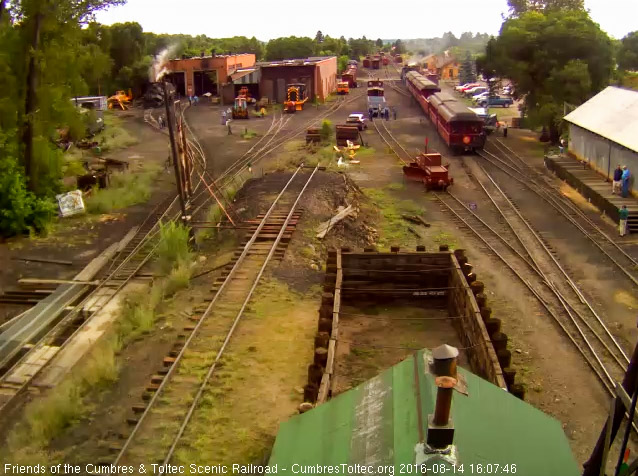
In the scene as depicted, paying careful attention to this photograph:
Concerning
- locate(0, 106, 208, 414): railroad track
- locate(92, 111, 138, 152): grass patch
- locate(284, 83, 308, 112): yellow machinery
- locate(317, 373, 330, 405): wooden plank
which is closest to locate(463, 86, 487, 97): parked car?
locate(284, 83, 308, 112): yellow machinery

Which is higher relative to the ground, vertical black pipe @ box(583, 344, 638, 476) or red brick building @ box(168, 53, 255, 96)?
red brick building @ box(168, 53, 255, 96)

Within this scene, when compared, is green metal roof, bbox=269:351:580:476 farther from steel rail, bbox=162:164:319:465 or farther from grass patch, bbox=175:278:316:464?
steel rail, bbox=162:164:319:465

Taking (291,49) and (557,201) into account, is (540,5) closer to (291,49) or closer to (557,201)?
(291,49)

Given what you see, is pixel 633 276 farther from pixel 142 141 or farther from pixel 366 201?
pixel 142 141

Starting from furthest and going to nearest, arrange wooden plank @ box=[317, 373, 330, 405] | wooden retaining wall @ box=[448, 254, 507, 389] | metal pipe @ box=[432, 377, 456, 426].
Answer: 1. wooden retaining wall @ box=[448, 254, 507, 389]
2. wooden plank @ box=[317, 373, 330, 405]
3. metal pipe @ box=[432, 377, 456, 426]

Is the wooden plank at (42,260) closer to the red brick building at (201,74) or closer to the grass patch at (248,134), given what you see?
the grass patch at (248,134)

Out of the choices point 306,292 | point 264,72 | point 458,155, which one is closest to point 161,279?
point 306,292


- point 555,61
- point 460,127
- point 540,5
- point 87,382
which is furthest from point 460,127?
point 540,5

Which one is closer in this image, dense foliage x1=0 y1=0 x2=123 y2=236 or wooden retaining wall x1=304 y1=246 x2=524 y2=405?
wooden retaining wall x1=304 y1=246 x2=524 y2=405

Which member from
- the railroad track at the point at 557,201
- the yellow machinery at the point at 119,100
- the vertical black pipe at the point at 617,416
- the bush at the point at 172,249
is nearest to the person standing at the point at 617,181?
the railroad track at the point at 557,201
